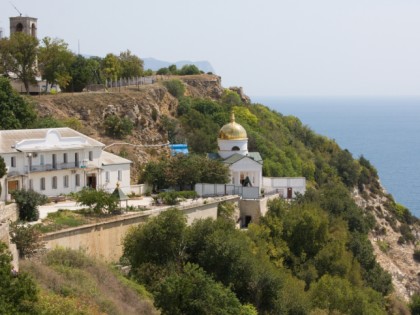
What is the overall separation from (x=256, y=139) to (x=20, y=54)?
18038 mm

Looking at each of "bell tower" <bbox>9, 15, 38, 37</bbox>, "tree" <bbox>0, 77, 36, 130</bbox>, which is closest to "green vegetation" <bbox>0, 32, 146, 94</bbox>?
"bell tower" <bbox>9, 15, 38, 37</bbox>

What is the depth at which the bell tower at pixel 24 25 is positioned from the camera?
6025cm

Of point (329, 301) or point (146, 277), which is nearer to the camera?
point (146, 277)

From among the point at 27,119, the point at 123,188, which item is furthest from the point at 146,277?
the point at 27,119

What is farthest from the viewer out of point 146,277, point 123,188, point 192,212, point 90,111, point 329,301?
point 90,111

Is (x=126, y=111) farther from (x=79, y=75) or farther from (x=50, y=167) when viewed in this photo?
(x=50, y=167)

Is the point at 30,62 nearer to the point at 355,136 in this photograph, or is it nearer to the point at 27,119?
the point at 27,119

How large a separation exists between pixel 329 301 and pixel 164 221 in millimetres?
8394

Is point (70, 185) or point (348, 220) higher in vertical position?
point (70, 185)

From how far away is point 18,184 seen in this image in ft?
126

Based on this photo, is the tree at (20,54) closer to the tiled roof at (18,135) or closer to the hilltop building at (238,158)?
the tiled roof at (18,135)

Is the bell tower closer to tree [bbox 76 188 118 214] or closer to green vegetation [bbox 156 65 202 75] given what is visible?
green vegetation [bbox 156 65 202 75]

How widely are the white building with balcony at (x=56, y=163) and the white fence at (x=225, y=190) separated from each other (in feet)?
12.5

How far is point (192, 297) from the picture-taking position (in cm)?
2680
